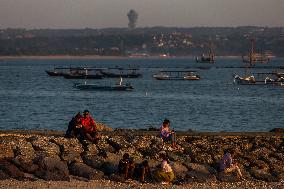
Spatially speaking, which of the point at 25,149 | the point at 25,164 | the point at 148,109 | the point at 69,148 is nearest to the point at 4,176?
the point at 25,164

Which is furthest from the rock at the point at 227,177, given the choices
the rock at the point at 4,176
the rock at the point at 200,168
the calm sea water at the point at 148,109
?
the calm sea water at the point at 148,109

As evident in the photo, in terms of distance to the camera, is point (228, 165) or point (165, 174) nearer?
point (165, 174)

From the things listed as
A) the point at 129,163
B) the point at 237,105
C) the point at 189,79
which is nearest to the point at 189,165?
the point at 129,163

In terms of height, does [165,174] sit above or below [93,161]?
below

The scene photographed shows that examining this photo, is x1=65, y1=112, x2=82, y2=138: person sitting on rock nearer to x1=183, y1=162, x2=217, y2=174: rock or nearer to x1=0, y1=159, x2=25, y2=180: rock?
x1=0, y1=159, x2=25, y2=180: rock

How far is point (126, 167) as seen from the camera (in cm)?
1989

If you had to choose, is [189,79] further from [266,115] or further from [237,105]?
[266,115]

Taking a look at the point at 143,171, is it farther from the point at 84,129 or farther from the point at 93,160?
the point at 84,129

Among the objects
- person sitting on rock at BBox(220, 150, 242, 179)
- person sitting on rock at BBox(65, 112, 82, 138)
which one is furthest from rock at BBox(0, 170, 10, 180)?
person sitting on rock at BBox(220, 150, 242, 179)

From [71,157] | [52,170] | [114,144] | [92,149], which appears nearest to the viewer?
[52,170]

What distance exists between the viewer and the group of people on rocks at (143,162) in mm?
19891

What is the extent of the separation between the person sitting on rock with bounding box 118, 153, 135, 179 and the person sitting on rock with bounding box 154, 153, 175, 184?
0.65 m

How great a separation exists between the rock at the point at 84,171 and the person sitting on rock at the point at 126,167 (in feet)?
1.81

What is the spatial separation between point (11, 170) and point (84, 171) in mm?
1891
